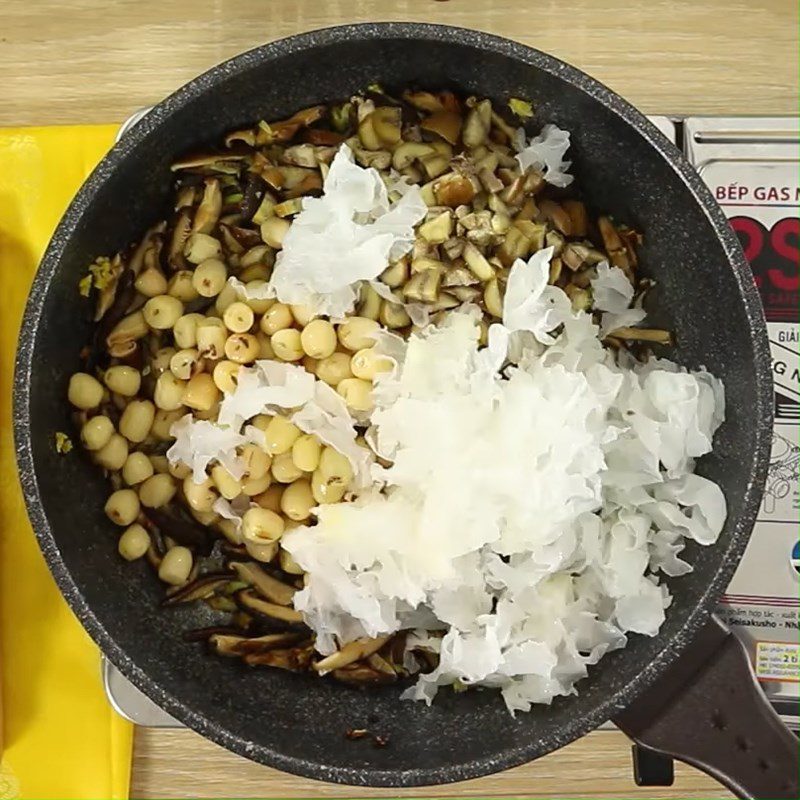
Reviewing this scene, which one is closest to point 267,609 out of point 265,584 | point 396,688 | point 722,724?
point 265,584

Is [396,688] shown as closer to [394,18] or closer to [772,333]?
[772,333]

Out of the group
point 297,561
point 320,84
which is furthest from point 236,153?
point 297,561

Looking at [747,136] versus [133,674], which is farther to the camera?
[747,136]

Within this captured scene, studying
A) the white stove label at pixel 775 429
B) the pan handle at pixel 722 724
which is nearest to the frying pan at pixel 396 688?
the pan handle at pixel 722 724

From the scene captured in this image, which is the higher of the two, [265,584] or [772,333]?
[772,333]

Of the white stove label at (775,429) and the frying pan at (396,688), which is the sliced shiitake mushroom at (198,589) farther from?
the white stove label at (775,429)

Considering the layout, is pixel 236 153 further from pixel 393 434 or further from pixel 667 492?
pixel 667 492

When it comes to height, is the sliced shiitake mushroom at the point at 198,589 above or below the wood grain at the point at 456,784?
above
